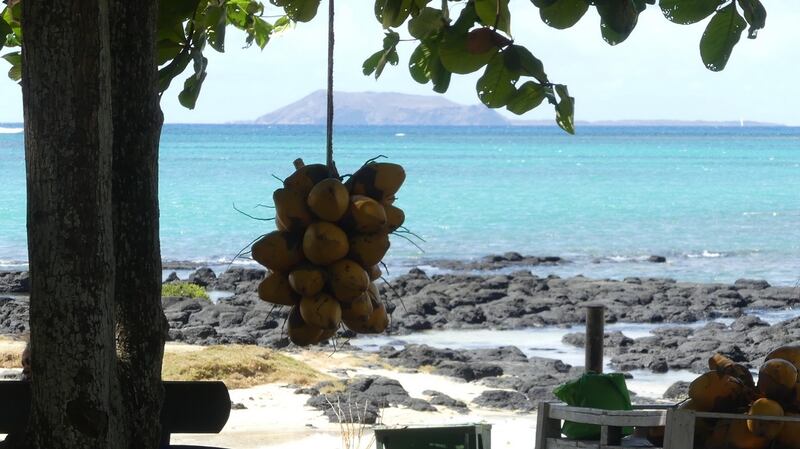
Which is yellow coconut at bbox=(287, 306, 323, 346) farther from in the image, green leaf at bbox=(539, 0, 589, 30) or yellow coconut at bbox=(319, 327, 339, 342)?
green leaf at bbox=(539, 0, 589, 30)

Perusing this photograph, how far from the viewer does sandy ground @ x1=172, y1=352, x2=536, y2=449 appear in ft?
24.9

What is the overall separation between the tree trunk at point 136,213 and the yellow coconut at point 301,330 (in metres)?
0.26

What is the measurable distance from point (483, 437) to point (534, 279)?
14.5 meters

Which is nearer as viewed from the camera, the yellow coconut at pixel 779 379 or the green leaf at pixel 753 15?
the green leaf at pixel 753 15

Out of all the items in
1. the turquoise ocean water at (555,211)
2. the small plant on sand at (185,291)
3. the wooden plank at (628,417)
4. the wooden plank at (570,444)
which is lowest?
the turquoise ocean water at (555,211)

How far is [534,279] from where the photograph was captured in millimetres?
17812

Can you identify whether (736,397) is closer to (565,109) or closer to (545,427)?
(545,427)

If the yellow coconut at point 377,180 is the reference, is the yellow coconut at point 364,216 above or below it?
below

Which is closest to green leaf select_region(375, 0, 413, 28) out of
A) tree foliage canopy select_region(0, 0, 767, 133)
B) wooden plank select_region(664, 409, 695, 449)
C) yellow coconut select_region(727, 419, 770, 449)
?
tree foliage canopy select_region(0, 0, 767, 133)

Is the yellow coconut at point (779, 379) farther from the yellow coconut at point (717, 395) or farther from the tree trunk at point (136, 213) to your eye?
the tree trunk at point (136, 213)

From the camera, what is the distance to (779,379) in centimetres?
298

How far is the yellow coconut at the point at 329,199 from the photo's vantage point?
187cm

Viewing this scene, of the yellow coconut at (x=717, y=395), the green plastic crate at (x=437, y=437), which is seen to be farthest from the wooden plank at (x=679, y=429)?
the green plastic crate at (x=437, y=437)

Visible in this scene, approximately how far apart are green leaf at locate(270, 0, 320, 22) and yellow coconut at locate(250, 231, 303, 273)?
762 millimetres
